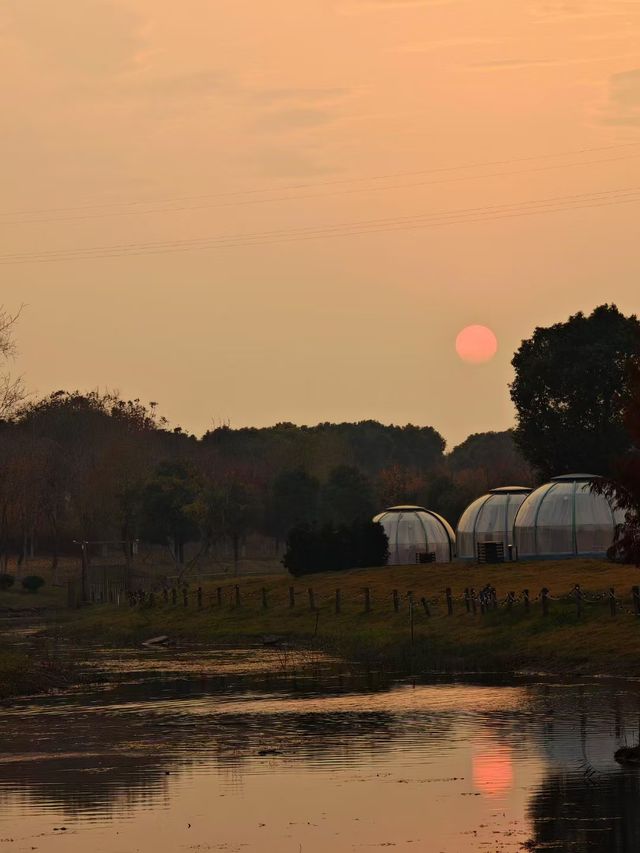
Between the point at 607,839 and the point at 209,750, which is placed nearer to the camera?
the point at 607,839

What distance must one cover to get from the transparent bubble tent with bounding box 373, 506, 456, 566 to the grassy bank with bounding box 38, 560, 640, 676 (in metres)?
10.1

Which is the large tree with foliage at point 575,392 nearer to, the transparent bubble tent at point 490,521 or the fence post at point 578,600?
the transparent bubble tent at point 490,521

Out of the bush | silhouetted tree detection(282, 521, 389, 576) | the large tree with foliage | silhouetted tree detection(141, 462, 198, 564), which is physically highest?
the large tree with foliage

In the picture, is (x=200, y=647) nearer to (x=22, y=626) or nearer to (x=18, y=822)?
(x=22, y=626)

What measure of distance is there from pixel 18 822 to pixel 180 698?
21.6m

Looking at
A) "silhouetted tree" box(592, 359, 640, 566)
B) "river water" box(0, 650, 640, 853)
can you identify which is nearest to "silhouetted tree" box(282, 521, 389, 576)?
"river water" box(0, 650, 640, 853)

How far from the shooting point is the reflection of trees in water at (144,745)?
30.9m

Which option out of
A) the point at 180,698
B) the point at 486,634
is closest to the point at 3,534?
the point at 486,634

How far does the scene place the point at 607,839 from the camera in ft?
79.6

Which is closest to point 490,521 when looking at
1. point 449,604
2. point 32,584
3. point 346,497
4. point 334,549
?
point 334,549

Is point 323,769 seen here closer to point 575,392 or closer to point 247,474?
point 575,392

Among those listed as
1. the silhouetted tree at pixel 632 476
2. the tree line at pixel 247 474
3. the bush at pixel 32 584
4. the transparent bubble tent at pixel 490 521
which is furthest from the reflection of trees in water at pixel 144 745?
the bush at pixel 32 584

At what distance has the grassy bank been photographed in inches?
2259

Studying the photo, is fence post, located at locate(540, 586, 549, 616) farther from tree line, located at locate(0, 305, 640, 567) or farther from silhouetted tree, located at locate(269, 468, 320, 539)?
silhouetted tree, located at locate(269, 468, 320, 539)
